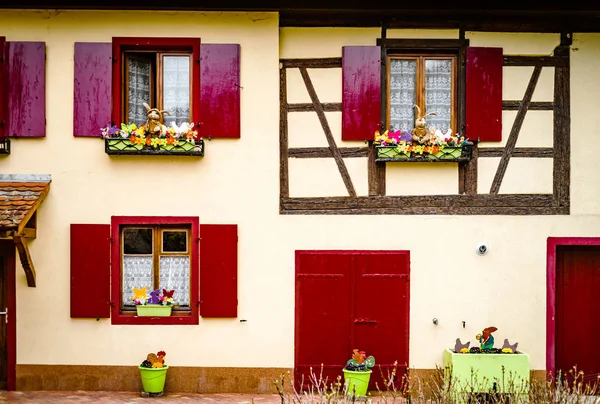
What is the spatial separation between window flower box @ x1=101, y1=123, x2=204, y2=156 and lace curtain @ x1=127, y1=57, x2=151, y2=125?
0.42 meters

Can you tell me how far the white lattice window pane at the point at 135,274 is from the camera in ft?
30.1

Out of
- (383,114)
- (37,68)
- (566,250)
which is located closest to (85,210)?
(37,68)

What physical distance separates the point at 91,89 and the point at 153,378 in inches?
151

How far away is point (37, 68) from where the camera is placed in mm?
8961

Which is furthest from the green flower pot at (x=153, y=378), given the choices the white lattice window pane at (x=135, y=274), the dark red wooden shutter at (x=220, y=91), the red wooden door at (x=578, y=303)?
the red wooden door at (x=578, y=303)

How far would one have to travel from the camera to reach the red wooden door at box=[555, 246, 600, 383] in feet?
30.2

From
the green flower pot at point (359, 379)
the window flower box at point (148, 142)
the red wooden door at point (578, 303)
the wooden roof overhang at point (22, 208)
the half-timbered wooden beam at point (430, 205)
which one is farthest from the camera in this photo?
the red wooden door at point (578, 303)

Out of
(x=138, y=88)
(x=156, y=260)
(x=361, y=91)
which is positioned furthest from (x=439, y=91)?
(x=156, y=260)

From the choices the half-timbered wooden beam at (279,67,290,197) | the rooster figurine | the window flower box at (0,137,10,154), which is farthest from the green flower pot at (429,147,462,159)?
the window flower box at (0,137,10,154)

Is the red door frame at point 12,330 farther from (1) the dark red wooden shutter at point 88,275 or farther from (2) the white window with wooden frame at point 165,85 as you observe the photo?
(2) the white window with wooden frame at point 165,85

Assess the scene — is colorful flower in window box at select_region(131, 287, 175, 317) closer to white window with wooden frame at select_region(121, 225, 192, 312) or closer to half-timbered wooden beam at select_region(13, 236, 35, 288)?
white window with wooden frame at select_region(121, 225, 192, 312)

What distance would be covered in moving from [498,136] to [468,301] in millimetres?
2231

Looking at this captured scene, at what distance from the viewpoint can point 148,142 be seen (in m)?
8.90

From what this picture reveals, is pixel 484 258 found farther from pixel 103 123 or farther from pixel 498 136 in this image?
pixel 103 123
